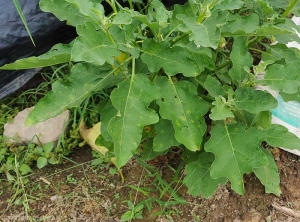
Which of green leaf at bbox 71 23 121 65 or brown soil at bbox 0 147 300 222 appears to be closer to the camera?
green leaf at bbox 71 23 121 65

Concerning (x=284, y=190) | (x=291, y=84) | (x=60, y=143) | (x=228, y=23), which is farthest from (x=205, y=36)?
(x=60, y=143)

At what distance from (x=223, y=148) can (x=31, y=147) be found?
1.35 m

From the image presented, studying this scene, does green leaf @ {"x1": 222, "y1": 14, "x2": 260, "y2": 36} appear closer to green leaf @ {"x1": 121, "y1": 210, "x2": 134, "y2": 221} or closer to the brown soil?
the brown soil

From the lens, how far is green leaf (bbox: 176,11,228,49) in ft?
5.41

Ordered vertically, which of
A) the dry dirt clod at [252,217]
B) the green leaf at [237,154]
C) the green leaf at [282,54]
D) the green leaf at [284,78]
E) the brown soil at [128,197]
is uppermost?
the green leaf at [284,78]

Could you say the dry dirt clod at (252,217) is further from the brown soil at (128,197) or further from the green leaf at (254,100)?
the green leaf at (254,100)

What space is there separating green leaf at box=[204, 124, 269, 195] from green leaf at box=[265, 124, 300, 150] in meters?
0.23

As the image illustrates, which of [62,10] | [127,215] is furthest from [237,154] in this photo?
[62,10]

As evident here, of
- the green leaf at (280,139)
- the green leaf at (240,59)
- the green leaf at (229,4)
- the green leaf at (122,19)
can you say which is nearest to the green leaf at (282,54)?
the green leaf at (240,59)

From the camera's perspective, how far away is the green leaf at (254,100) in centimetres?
191

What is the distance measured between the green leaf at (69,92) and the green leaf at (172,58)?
0.88 ft

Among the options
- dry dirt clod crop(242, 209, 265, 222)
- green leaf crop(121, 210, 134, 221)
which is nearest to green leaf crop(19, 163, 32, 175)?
green leaf crop(121, 210, 134, 221)

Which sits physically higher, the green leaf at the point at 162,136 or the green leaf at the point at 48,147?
the green leaf at the point at 162,136

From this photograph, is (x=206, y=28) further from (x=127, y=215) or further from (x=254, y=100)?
(x=127, y=215)
